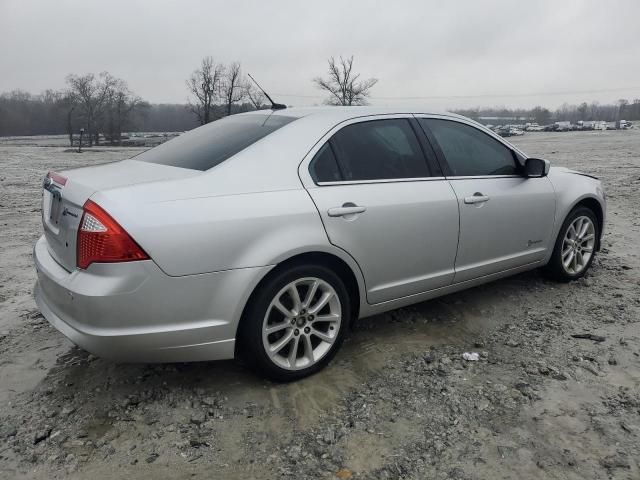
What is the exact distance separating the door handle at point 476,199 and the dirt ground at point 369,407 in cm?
92

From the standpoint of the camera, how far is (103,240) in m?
2.51

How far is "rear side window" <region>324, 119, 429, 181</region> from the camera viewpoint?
3.27 metres

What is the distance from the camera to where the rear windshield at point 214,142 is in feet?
10.1

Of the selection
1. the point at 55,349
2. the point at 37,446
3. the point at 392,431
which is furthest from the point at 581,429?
the point at 55,349

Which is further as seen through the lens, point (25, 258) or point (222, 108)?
point (222, 108)

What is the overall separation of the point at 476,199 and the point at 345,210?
118cm

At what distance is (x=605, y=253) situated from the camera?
580 cm

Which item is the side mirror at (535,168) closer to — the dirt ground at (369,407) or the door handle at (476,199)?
the door handle at (476,199)

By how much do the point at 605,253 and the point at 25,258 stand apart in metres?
6.31

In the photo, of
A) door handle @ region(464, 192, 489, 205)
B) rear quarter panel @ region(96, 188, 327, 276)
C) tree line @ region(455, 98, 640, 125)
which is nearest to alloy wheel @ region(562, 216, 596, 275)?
door handle @ region(464, 192, 489, 205)

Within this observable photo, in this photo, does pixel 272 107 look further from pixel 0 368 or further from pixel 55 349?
pixel 0 368

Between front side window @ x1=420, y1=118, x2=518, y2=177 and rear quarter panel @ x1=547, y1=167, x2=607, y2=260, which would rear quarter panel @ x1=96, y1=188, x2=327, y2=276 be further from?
rear quarter panel @ x1=547, y1=167, x2=607, y2=260

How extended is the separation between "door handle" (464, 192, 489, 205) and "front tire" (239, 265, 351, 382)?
1164mm

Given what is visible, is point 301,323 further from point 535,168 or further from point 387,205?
point 535,168
